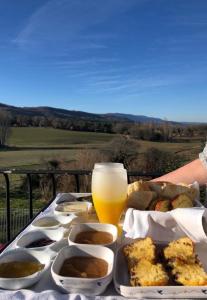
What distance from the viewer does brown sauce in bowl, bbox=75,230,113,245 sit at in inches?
46.4

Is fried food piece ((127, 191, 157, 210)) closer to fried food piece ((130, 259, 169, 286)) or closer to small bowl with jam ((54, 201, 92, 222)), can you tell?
small bowl with jam ((54, 201, 92, 222))

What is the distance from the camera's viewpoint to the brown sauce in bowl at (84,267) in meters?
0.95

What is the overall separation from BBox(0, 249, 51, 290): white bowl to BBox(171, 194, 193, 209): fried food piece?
20.3 inches

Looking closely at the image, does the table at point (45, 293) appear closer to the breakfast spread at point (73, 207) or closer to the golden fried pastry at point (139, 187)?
the golden fried pastry at point (139, 187)

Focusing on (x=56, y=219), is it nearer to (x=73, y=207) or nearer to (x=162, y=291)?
(x=73, y=207)

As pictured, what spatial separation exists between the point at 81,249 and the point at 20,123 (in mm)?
31507

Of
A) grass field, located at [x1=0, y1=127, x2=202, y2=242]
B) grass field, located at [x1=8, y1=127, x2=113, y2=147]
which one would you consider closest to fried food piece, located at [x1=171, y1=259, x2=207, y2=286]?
grass field, located at [x1=0, y1=127, x2=202, y2=242]

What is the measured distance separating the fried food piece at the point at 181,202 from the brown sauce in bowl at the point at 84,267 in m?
0.44

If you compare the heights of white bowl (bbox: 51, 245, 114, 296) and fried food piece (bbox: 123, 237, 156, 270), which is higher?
fried food piece (bbox: 123, 237, 156, 270)

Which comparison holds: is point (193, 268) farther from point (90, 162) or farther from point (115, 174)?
point (90, 162)

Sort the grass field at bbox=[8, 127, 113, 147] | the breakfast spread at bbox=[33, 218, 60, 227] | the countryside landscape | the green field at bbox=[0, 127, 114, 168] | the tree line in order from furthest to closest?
the grass field at bbox=[8, 127, 113, 147], the green field at bbox=[0, 127, 114, 168], the tree line, the countryside landscape, the breakfast spread at bbox=[33, 218, 60, 227]

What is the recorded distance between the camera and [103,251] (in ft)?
3.45

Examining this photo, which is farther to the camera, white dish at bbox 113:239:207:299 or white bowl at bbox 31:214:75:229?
white bowl at bbox 31:214:75:229

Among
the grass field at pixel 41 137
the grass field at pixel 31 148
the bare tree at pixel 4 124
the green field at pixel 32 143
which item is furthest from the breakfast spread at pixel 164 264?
the bare tree at pixel 4 124
